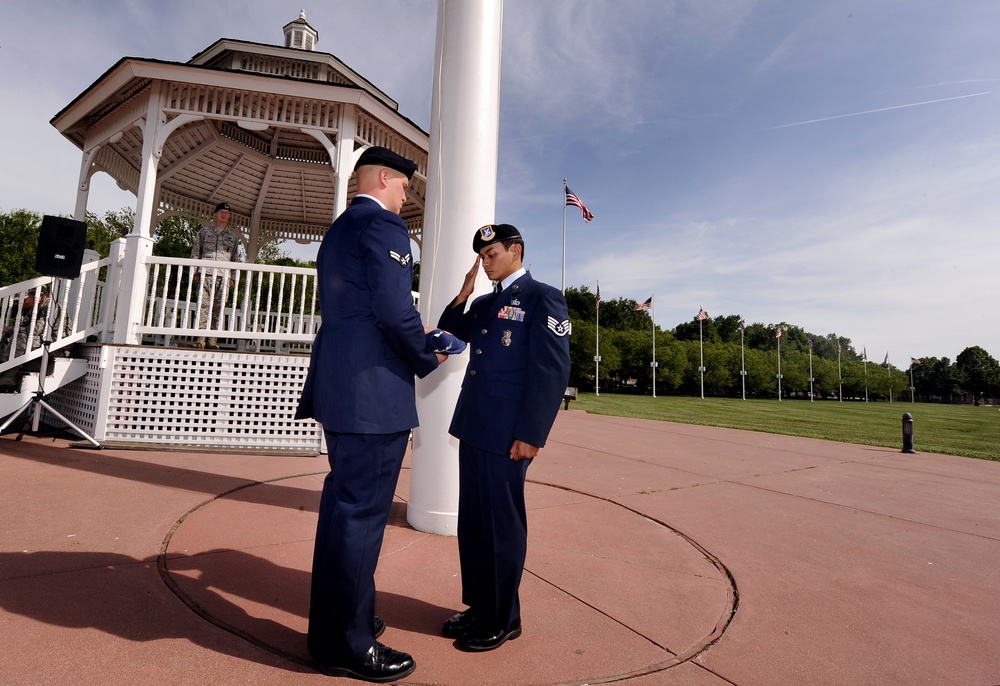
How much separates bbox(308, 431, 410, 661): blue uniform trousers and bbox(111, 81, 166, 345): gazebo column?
20.8ft

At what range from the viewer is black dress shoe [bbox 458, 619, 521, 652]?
2160 millimetres

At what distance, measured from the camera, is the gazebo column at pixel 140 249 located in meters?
6.75

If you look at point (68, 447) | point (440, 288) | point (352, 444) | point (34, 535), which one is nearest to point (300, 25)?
point (68, 447)

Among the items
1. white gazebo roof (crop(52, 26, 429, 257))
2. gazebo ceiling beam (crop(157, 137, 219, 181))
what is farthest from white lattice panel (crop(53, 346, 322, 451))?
gazebo ceiling beam (crop(157, 137, 219, 181))

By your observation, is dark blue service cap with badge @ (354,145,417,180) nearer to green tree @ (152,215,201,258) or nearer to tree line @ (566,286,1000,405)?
green tree @ (152,215,201,258)

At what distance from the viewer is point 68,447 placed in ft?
19.6

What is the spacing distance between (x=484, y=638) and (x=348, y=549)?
2.45 ft

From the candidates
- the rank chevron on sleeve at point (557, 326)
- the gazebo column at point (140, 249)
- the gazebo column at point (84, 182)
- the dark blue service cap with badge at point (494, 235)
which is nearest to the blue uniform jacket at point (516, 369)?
the rank chevron on sleeve at point (557, 326)

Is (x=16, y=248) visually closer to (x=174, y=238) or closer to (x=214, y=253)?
(x=174, y=238)

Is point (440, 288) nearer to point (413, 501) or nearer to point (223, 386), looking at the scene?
point (413, 501)

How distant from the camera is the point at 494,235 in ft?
7.93

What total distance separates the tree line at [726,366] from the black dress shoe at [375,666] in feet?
137

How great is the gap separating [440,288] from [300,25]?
1205cm

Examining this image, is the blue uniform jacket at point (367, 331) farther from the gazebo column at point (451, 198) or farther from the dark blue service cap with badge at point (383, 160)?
the gazebo column at point (451, 198)
